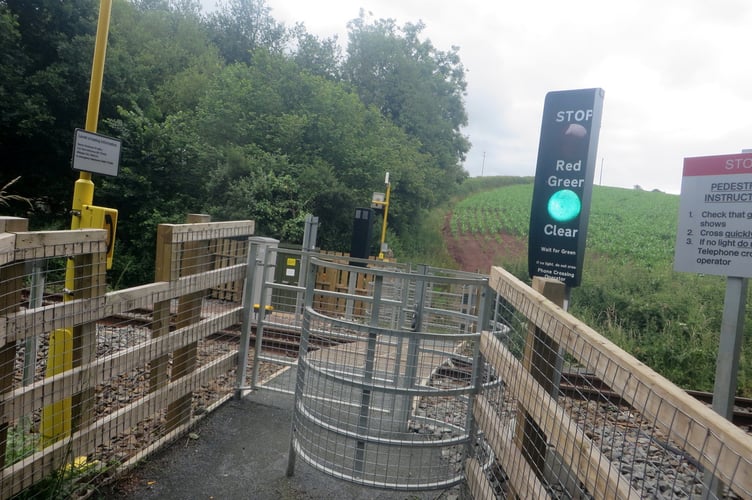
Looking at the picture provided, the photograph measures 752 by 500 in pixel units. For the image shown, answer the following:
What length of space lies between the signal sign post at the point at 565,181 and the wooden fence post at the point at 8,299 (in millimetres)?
3846

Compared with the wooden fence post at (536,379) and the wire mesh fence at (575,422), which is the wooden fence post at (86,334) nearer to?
the wire mesh fence at (575,422)

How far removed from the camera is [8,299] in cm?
270

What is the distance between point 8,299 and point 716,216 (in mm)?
4007

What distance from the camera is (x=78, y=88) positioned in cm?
2484

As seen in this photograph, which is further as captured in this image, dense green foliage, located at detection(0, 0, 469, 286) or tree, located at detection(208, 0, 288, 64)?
tree, located at detection(208, 0, 288, 64)

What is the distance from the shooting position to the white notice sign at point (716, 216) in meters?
3.42

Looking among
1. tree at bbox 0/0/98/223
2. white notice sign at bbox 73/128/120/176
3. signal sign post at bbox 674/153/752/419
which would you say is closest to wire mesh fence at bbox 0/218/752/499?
signal sign post at bbox 674/153/752/419

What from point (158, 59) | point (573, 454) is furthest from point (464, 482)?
point (158, 59)

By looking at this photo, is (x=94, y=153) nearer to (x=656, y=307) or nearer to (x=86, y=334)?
(x=86, y=334)

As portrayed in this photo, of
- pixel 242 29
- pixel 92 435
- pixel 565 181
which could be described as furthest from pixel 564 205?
pixel 242 29

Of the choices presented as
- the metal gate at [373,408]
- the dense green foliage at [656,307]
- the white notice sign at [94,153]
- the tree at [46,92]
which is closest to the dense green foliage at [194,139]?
the tree at [46,92]

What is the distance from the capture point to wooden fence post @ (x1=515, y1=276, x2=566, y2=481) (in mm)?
2662

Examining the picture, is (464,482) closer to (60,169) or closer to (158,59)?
(60,169)

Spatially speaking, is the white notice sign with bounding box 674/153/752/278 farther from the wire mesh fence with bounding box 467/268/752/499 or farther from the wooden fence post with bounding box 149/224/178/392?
the wooden fence post with bounding box 149/224/178/392
